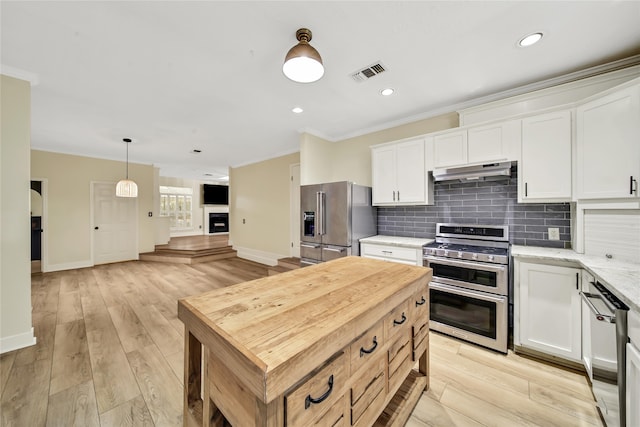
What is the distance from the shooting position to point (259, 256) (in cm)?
620

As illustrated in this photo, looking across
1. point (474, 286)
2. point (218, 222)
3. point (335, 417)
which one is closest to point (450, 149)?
point (474, 286)

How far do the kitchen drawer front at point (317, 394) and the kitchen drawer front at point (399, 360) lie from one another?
0.48 meters

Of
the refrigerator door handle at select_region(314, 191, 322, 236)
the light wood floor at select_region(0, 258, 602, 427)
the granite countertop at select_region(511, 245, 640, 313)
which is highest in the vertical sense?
the refrigerator door handle at select_region(314, 191, 322, 236)

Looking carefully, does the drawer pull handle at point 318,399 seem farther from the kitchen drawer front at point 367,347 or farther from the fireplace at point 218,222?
the fireplace at point 218,222

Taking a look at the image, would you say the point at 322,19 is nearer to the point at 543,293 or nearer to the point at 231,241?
the point at 543,293

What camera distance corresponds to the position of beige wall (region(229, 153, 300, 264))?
5.51 metres

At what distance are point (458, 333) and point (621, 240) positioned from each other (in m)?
1.52

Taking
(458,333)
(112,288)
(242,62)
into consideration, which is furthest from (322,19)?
(112,288)

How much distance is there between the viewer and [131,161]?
6238 millimetres

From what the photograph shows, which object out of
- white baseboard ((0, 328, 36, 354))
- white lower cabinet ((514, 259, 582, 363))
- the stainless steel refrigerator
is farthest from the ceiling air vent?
white baseboard ((0, 328, 36, 354))

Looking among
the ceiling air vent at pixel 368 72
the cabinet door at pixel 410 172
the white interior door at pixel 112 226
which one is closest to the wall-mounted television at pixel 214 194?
the white interior door at pixel 112 226

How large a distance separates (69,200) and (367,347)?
7384mm

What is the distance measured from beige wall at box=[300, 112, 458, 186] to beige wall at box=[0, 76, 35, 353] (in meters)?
3.05

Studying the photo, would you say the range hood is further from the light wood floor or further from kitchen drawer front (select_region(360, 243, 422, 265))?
the light wood floor
